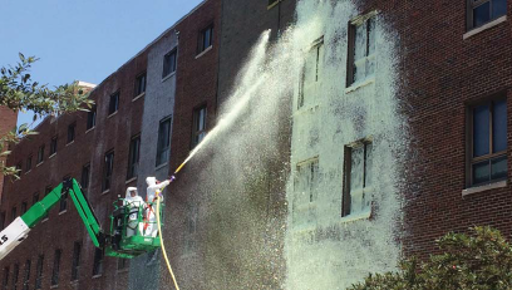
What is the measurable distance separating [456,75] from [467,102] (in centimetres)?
71

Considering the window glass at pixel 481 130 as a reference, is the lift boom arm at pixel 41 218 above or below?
below

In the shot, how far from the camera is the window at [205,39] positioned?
3148 centimetres

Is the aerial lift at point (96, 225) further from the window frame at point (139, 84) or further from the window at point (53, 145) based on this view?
the window at point (53, 145)

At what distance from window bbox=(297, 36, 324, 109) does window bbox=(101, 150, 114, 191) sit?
46.7ft

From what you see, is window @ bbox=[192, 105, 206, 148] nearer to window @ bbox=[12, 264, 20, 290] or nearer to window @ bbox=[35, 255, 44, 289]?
window @ bbox=[35, 255, 44, 289]

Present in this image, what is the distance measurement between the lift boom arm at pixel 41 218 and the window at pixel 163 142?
23.4 ft

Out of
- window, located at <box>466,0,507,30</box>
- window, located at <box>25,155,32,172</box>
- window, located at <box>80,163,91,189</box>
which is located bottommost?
window, located at <box>80,163,91,189</box>

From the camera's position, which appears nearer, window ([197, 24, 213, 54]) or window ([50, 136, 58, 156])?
window ([197, 24, 213, 54])

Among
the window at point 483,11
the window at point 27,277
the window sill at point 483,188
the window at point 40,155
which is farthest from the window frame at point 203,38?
the window at point 27,277

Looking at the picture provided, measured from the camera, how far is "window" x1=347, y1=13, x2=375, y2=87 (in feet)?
73.0

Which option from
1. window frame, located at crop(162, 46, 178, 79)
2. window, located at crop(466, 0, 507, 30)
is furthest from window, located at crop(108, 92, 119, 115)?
window, located at crop(466, 0, 507, 30)

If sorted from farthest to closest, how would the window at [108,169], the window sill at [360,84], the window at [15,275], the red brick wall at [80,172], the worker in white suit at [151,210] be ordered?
the window at [15,275] < the window at [108,169] < the red brick wall at [80,172] < the worker in white suit at [151,210] < the window sill at [360,84]

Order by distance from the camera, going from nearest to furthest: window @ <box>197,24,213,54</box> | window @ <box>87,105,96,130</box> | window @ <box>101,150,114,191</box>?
window @ <box>197,24,213,54</box>
window @ <box>101,150,114,191</box>
window @ <box>87,105,96,130</box>

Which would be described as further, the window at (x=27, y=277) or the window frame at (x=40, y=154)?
the window frame at (x=40, y=154)
